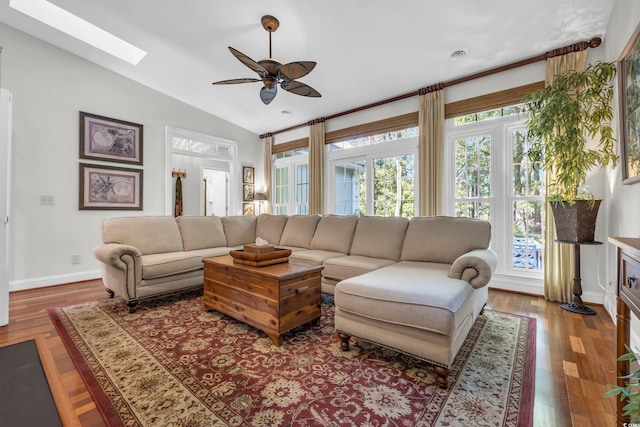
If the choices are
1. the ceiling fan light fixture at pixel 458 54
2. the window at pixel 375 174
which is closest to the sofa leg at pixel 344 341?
the window at pixel 375 174

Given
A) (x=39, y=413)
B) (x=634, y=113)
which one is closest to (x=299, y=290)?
(x=39, y=413)

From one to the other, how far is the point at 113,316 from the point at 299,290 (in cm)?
191

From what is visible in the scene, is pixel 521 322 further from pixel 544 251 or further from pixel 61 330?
pixel 61 330

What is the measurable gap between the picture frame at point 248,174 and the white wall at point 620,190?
19.0 feet

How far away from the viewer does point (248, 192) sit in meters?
6.36

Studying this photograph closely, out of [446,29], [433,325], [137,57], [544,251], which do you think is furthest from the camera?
[137,57]

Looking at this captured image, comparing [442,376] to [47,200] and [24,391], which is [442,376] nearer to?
[24,391]

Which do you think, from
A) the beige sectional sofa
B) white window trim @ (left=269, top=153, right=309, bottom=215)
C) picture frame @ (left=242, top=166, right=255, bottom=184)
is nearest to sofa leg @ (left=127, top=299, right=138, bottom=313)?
the beige sectional sofa

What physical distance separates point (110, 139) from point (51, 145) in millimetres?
698

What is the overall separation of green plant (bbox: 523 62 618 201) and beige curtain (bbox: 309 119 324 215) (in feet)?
10.7

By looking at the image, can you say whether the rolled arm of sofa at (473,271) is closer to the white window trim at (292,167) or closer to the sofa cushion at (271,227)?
the sofa cushion at (271,227)

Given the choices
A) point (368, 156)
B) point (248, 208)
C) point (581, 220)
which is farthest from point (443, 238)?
point (248, 208)

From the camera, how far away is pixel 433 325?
1549mm

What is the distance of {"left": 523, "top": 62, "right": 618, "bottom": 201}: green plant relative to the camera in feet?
8.10
